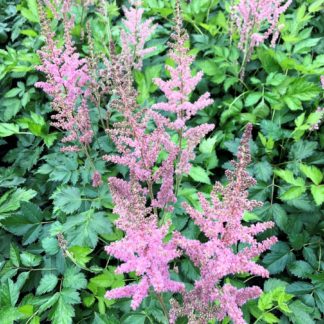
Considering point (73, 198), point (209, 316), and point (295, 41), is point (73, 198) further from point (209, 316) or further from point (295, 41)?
point (295, 41)

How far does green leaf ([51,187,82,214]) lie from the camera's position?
7.95 feet

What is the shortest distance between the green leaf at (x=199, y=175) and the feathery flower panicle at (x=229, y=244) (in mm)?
994

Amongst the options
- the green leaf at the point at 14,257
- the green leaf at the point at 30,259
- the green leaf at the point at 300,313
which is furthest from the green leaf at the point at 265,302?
the green leaf at the point at 14,257

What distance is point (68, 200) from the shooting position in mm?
2447

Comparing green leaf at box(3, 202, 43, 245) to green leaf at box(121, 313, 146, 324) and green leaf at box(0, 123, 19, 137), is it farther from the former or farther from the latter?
green leaf at box(121, 313, 146, 324)

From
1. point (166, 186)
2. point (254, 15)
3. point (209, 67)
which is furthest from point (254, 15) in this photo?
point (166, 186)

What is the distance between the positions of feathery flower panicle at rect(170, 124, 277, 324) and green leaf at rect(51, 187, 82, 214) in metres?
1.07

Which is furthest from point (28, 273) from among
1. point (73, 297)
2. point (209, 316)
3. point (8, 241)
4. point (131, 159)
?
point (209, 316)

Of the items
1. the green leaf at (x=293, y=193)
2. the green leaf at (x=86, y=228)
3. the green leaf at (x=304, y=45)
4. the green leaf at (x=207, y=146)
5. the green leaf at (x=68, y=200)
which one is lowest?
the green leaf at (x=86, y=228)

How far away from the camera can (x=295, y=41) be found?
3164mm

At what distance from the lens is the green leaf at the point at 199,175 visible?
2.56 metres

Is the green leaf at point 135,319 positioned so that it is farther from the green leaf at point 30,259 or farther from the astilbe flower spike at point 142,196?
the green leaf at point 30,259

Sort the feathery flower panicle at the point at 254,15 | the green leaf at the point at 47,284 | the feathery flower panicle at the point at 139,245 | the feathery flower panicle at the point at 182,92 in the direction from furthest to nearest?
the feathery flower panicle at the point at 254,15 → the green leaf at the point at 47,284 → the feathery flower panicle at the point at 182,92 → the feathery flower panicle at the point at 139,245

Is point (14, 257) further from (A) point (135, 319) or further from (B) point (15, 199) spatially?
(A) point (135, 319)
